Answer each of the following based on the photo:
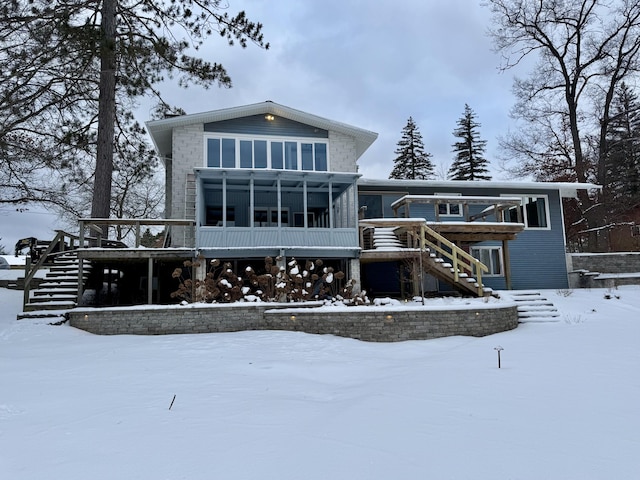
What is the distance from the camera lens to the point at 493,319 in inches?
420

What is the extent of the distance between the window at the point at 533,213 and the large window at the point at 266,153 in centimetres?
835

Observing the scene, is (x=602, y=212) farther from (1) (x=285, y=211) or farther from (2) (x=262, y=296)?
(2) (x=262, y=296)

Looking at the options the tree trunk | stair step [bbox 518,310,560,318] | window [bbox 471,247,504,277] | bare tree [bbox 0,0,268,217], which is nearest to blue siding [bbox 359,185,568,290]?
window [bbox 471,247,504,277]

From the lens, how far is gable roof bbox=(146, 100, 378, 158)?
48.5ft

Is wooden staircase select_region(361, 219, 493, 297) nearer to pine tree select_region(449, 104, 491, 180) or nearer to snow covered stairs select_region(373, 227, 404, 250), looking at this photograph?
snow covered stairs select_region(373, 227, 404, 250)

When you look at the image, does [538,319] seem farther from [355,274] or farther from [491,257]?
[491,257]

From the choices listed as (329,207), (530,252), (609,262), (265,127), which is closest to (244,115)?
(265,127)

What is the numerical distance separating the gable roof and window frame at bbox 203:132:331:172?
1.91 feet

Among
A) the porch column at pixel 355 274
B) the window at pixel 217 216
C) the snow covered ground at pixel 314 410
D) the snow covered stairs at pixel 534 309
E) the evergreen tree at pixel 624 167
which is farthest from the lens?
the evergreen tree at pixel 624 167

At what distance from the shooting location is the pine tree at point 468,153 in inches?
1427

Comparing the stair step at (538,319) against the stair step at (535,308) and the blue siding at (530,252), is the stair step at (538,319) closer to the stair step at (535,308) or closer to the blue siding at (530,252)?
the stair step at (535,308)

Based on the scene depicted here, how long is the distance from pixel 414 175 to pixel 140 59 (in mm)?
25812

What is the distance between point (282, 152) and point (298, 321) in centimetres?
741

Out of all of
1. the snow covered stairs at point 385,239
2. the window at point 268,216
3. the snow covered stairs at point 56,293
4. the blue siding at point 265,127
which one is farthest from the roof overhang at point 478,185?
the snow covered stairs at point 56,293
